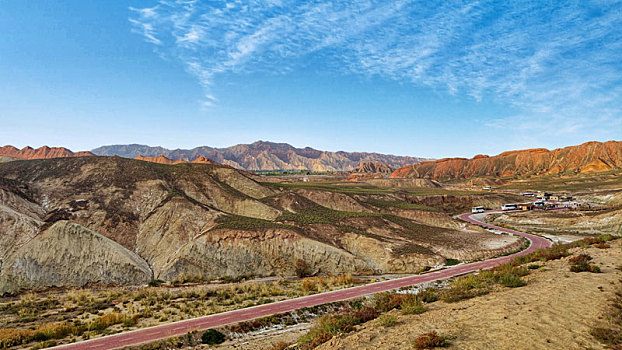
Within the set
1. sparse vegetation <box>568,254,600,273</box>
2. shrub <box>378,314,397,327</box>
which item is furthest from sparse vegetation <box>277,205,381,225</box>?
shrub <box>378,314,397,327</box>

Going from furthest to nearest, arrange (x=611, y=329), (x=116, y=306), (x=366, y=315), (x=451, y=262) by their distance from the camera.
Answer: (x=451, y=262) < (x=116, y=306) < (x=366, y=315) < (x=611, y=329)

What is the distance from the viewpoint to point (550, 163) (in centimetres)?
16838

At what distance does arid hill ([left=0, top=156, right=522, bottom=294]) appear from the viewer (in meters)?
33.6

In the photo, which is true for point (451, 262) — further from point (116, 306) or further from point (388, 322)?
point (116, 306)

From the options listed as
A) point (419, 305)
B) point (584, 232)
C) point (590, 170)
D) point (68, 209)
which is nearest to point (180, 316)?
point (419, 305)

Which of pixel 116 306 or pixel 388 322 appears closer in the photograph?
pixel 388 322

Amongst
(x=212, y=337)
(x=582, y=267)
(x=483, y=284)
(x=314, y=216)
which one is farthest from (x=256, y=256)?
(x=582, y=267)

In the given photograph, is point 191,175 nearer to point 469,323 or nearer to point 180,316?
point 180,316

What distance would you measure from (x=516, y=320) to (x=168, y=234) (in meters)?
40.5

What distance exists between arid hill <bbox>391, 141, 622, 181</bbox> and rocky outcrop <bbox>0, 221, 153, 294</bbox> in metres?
185

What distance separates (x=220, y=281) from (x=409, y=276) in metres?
20.7

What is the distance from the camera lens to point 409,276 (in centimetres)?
3183

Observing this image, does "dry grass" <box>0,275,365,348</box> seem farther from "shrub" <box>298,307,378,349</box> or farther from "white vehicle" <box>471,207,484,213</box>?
"white vehicle" <box>471,207,484,213</box>

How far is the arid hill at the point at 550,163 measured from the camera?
150 meters
